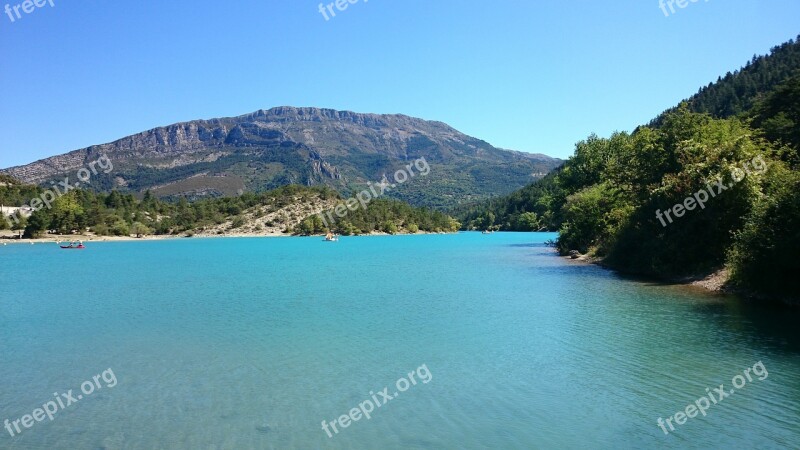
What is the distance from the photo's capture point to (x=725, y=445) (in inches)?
439

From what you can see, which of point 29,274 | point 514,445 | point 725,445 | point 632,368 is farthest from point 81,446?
point 29,274

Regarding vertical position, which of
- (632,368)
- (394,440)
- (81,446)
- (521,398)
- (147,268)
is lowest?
(632,368)

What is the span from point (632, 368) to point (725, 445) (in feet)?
19.2

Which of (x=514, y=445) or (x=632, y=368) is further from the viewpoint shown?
(x=632, y=368)

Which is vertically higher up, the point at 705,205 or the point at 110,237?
the point at 110,237

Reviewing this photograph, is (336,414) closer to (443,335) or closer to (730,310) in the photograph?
(443,335)
